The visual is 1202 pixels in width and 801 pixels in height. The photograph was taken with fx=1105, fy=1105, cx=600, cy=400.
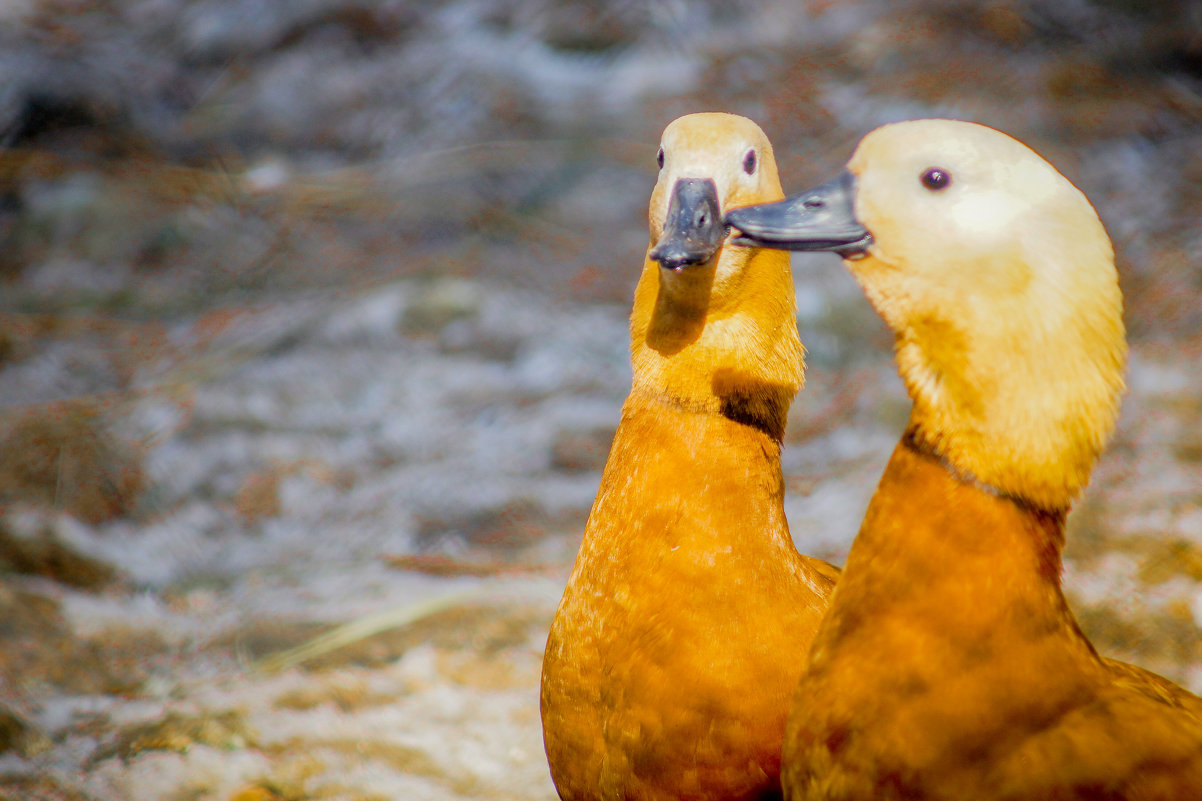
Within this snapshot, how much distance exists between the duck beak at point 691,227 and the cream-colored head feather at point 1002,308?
40 cm

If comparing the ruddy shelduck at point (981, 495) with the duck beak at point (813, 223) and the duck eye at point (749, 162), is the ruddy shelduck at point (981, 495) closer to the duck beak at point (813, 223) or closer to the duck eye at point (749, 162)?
the duck beak at point (813, 223)

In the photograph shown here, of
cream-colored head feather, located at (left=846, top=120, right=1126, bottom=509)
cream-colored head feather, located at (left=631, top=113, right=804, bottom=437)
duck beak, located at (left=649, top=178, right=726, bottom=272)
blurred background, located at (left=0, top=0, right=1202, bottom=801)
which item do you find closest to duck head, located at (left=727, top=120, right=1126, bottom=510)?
cream-colored head feather, located at (left=846, top=120, right=1126, bottom=509)

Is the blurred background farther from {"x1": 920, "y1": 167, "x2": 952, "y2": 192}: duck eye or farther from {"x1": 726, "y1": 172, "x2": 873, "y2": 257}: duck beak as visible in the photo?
{"x1": 920, "y1": 167, "x2": 952, "y2": 192}: duck eye

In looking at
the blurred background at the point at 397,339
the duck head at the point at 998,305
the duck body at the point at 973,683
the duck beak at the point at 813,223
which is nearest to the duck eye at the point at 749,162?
the duck beak at the point at 813,223

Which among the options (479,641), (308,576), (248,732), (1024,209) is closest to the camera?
(1024,209)

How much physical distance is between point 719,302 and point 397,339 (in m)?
3.30

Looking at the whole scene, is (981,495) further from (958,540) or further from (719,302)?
(719,302)

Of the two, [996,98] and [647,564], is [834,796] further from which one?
[996,98]

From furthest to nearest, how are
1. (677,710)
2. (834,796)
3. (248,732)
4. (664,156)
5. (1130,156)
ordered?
(1130,156), (248,732), (664,156), (677,710), (834,796)

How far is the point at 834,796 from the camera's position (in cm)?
161

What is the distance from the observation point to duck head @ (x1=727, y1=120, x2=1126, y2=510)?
148 cm

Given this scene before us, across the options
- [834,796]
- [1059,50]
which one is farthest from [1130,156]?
[834,796]

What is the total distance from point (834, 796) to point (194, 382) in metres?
4.02

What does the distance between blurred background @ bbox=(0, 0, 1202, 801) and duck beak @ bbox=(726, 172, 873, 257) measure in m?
1.82
